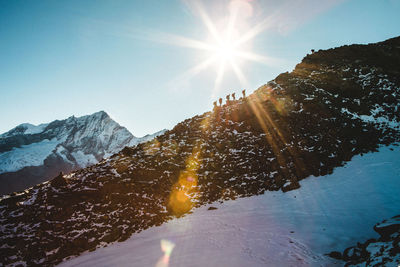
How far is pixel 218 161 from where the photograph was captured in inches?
1166

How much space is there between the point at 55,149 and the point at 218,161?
187 m

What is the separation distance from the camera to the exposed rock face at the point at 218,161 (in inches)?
727

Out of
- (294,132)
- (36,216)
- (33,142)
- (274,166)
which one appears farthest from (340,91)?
(33,142)

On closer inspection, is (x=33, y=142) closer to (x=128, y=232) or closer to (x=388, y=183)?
(x=128, y=232)

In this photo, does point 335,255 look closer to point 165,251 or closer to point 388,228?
point 388,228

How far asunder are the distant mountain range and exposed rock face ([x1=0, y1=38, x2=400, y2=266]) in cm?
14215


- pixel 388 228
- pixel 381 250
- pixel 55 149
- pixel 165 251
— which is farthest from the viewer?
pixel 55 149

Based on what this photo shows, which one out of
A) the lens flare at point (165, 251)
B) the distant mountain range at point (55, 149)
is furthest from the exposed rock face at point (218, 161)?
the distant mountain range at point (55, 149)

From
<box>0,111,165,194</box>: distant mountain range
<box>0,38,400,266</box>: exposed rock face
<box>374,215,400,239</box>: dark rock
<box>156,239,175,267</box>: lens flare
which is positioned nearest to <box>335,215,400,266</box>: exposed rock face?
<box>374,215,400,239</box>: dark rock

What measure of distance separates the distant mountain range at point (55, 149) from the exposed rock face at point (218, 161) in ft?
466

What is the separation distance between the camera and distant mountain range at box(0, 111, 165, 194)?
464 feet

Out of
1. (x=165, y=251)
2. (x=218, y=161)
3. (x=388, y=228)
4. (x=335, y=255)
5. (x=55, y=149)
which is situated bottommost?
(x=335, y=255)

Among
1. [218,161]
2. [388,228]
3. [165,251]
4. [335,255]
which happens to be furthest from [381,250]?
[218,161]

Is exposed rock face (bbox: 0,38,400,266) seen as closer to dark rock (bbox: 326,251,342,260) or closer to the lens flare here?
the lens flare
